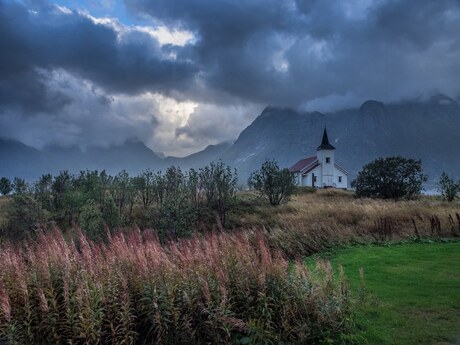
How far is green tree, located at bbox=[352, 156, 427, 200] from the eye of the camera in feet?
146

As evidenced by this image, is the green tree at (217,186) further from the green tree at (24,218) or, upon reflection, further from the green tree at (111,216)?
the green tree at (24,218)

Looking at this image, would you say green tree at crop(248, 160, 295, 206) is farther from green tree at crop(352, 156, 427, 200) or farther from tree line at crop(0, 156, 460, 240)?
green tree at crop(352, 156, 427, 200)

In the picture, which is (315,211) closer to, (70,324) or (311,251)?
(311,251)

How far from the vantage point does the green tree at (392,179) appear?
44.4 metres

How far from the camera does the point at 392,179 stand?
150 ft

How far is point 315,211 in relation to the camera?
2609 centimetres

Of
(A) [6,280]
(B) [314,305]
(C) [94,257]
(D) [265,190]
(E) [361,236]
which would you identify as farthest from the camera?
(D) [265,190]

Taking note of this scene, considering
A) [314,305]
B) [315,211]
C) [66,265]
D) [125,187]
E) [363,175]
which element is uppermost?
[363,175]

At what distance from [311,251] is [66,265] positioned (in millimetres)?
12017

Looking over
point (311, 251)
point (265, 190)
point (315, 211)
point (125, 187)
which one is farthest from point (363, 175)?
point (311, 251)

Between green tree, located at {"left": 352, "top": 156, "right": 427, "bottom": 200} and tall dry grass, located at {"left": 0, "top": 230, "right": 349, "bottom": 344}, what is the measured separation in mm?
38776

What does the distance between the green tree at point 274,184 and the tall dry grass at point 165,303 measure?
2709 cm

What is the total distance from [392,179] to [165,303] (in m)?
43.6

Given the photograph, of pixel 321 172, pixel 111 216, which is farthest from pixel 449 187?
pixel 321 172
